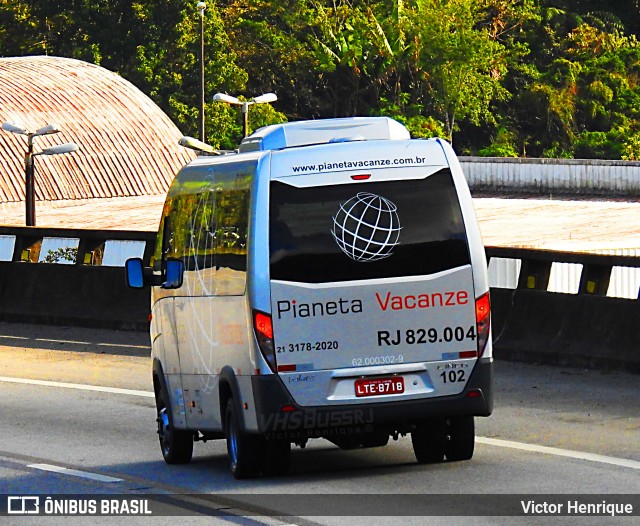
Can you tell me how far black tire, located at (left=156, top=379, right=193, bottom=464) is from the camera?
12672mm

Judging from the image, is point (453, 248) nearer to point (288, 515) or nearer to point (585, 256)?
point (288, 515)

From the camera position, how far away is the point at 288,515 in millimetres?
9953

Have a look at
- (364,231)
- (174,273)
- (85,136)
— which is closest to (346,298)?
(364,231)

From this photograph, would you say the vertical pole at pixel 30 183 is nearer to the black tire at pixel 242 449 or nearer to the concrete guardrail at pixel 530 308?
the concrete guardrail at pixel 530 308

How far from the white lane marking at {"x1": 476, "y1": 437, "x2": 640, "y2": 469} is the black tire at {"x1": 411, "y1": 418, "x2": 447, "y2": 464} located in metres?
0.98

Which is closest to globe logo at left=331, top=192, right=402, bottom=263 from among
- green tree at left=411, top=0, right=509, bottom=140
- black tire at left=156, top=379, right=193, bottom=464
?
black tire at left=156, top=379, right=193, bottom=464

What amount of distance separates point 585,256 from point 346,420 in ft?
26.2

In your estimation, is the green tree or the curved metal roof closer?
the curved metal roof

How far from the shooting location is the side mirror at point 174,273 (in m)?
12.6

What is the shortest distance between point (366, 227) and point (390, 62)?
8119 cm

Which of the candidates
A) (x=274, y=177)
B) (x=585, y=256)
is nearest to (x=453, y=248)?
(x=274, y=177)

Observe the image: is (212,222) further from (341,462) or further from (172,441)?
(341,462)

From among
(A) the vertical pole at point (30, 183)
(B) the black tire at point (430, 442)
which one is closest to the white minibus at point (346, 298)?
(B) the black tire at point (430, 442)

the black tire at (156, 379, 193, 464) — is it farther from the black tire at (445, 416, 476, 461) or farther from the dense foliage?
the dense foliage
